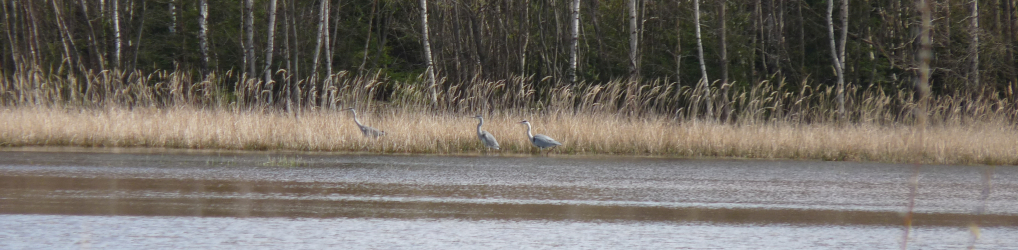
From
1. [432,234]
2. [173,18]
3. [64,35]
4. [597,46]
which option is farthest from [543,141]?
[173,18]

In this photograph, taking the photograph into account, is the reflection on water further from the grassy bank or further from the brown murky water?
the grassy bank

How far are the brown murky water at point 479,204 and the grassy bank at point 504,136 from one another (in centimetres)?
153

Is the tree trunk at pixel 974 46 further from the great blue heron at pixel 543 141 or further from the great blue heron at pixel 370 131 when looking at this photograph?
the great blue heron at pixel 370 131

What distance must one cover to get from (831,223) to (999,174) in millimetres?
5584

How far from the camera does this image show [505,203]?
725cm

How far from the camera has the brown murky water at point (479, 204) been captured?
5.55 metres

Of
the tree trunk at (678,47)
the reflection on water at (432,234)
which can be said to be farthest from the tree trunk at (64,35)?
the reflection on water at (432,234)

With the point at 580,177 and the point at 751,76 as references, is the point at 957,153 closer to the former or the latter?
the point at 580,177

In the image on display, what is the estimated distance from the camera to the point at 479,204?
715cm

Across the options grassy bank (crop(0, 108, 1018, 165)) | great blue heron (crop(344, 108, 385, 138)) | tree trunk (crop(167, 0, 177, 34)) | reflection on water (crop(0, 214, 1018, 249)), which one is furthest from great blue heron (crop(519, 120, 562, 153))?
tree trunk (crop(167, 0, 177, 34))

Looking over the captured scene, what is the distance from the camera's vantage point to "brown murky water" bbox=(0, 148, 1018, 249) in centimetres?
555

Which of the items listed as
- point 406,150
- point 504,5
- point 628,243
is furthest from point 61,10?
point 628,243

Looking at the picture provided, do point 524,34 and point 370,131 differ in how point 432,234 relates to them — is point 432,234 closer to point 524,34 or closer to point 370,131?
point 370,131

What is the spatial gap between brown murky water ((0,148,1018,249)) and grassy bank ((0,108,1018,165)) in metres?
1.53
